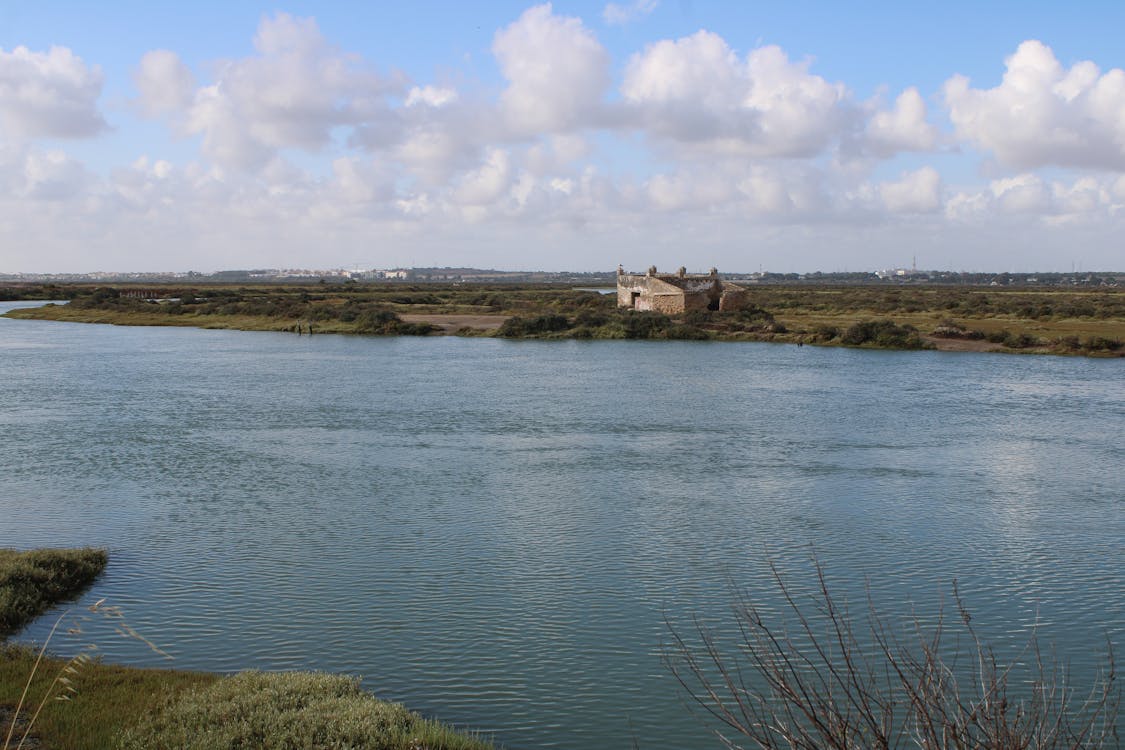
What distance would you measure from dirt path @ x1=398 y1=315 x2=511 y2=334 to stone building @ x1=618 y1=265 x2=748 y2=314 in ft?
34.3

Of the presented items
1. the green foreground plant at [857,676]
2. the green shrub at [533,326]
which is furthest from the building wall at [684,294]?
the green foreground plant at [857,676]

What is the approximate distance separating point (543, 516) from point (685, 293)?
163ft

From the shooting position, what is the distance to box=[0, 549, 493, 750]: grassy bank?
9141 mm

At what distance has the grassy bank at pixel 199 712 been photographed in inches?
360

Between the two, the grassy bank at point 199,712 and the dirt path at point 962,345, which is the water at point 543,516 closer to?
the grassy bank at point 199,712

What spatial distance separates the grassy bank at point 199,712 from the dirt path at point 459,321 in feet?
178

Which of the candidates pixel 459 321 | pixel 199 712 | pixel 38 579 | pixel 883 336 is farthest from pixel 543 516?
pixel 459 321

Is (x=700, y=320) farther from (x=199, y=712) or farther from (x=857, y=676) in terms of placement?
(x=199, y=712)

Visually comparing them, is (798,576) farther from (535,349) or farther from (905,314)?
(905,314)

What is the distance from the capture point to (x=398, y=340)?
198ft

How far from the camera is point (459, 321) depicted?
71.9m

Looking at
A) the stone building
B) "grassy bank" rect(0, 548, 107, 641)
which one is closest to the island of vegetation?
the stone building

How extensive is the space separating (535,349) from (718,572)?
39552 millimetres

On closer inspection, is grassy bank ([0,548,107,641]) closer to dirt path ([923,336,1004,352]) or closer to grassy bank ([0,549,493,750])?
grassy bank ([0,549,493,750])
